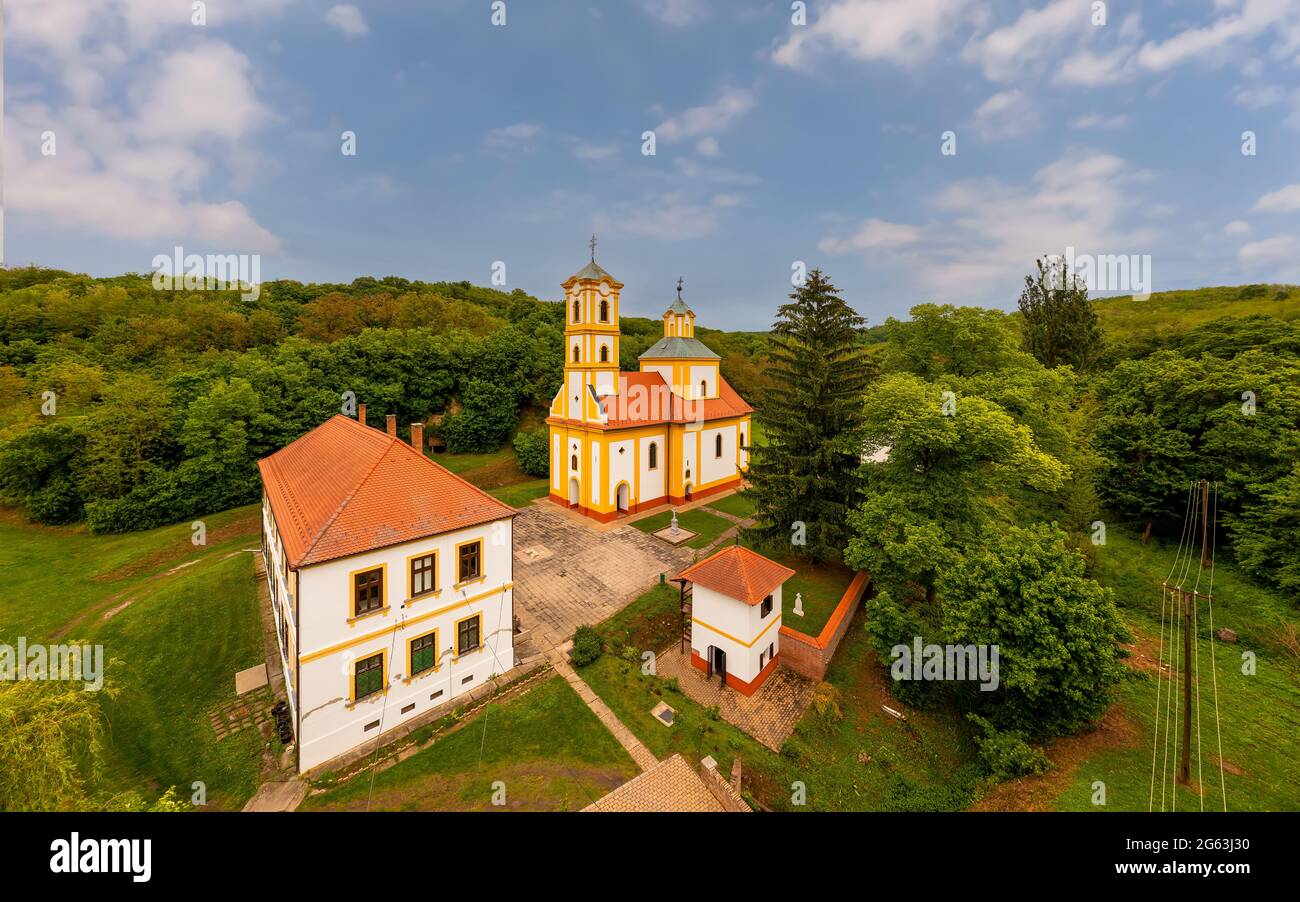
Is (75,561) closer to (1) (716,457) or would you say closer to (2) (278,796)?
(2) (278,796)

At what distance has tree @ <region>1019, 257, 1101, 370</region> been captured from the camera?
1375 inches

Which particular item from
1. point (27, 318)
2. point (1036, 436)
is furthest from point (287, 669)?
point (27, 318)

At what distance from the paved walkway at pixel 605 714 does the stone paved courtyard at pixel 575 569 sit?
1.06 m

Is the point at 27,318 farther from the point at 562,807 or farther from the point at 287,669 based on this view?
the point at 562,807

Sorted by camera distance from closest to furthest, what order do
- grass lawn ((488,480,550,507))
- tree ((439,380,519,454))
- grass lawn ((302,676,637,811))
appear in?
grass lawn ((302,676,637,811))
grass lawn ((488,480,550,507))
tree ((439,380,519,454))

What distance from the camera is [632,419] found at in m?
26.0

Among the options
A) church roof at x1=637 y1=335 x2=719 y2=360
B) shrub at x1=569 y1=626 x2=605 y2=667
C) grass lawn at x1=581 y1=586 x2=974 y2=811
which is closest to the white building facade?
shrub at x1=569 y1=626 x2=605 y2=667

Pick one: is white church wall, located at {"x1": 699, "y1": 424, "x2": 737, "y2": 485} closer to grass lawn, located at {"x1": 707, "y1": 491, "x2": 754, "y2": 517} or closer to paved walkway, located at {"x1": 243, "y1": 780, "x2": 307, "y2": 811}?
grass lawn, located at {"x1": 707, "y1": 491, "x2": 754, "y2": 517}

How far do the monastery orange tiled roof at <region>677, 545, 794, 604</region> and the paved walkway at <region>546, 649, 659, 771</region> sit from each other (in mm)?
4135

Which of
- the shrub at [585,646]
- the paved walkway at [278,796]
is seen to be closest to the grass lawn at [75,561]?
the paved walkway at [278,796]

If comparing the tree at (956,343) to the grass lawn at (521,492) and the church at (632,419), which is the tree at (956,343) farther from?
the grass lawn at (521,492)

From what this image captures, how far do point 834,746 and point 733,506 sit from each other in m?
16.5

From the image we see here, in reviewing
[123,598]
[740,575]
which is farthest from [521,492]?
[740,575]
